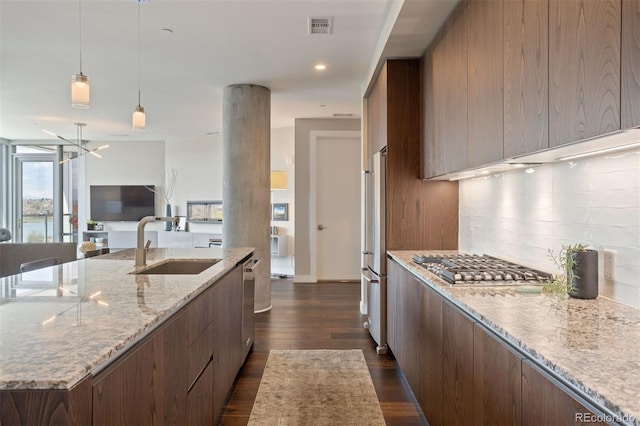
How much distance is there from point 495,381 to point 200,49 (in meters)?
3.49

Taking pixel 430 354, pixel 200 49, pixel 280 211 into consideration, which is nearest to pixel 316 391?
pixel 430 354

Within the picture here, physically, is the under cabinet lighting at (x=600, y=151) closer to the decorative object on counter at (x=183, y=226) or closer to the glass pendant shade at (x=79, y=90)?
the glass pendant shade at (x=79, y=90)

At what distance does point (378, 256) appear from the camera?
316 cm

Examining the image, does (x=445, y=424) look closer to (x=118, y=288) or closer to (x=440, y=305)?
Result: (x=440, y=305)

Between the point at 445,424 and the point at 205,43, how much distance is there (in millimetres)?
3371

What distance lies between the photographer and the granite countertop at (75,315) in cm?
81

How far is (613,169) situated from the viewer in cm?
146

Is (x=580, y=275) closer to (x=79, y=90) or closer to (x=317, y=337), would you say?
(x=317, y=337)

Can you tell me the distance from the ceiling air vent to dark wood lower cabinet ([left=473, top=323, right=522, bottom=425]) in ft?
8.40

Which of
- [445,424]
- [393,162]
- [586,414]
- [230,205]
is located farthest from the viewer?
[230,205]

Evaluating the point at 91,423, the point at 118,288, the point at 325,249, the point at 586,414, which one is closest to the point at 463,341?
the point at 586,414

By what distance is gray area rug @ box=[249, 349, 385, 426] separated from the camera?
2.21 metres

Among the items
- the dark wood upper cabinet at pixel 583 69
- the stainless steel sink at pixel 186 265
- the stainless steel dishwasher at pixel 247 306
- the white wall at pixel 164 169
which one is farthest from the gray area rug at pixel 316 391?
the white wall at pixel 164 169

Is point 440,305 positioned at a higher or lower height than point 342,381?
higher
